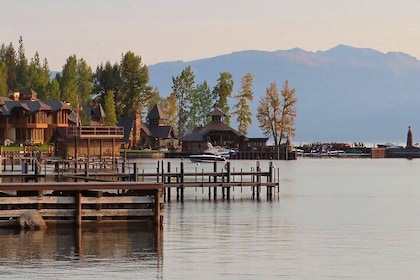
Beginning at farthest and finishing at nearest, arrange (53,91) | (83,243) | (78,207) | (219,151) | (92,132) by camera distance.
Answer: (53,91), (219,151), (92,132), (78,207), (83,243)

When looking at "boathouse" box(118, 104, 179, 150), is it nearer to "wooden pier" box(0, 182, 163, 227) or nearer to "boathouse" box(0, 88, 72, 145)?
"boathouse" box(0, 88, 72, 145)

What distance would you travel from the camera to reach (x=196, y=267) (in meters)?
40.6

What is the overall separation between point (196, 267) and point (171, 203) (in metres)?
31.0

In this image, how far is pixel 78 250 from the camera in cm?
4394

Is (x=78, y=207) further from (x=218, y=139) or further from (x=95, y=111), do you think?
(x=218, y=139)

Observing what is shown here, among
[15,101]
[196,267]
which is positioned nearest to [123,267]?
[196,267]

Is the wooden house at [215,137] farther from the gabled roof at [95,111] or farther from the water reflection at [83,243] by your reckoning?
the water reflection at [83,243]

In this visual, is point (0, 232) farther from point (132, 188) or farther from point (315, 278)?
point (315, 278)

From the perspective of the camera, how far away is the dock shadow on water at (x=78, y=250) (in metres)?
38.9

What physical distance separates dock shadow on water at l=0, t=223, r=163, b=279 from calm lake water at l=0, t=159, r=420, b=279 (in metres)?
0.04

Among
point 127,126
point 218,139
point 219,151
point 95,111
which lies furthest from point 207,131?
point 95,111

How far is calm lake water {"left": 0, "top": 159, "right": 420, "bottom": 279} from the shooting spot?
39.5 meters

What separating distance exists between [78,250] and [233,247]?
7.13 meters

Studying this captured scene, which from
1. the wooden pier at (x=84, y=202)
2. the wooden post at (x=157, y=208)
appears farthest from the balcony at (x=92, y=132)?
the wooden post at (x=157, y=208)
